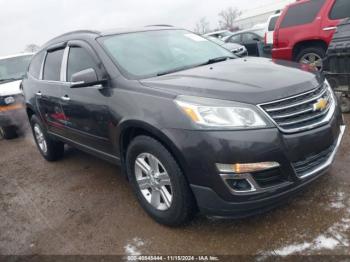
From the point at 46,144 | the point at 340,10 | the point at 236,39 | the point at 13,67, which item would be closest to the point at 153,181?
the point at 46,144

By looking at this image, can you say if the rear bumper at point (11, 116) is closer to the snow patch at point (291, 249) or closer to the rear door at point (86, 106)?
the rear door at point (86, 106)

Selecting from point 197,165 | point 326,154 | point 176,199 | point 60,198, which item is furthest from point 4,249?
point 326,154

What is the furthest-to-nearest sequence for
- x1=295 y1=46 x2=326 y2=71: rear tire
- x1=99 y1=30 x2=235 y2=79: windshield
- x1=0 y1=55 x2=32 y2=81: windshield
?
x1=0 y1=55 x2=32 y2=81: windshield < x1=295 y1=46 x2=326 y2=71: rear tire < x1=99 y1=30 x2=235 y2=79: windshield

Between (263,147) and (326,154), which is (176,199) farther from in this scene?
(326,154)

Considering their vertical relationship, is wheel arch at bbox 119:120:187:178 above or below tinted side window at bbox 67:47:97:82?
below

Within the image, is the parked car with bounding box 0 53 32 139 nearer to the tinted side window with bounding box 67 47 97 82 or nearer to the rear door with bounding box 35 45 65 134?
the rear door with bounding box 35 45 65 134

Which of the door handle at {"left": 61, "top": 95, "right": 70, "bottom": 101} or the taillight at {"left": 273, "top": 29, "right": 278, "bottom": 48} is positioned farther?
the taillight at {"left": 273, "top": 29, "right": 278, "bottom": 48}

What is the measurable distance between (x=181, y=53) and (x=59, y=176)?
2.45 meters

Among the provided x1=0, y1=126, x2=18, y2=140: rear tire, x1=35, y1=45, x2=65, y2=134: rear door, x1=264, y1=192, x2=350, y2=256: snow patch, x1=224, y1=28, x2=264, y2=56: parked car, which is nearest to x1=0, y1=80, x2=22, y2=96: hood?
x1=0, y1=126, x2=18, y2=140: rear tire

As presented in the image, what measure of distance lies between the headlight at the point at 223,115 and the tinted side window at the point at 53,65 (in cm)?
239

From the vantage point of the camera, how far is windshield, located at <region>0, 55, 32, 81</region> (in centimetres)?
812

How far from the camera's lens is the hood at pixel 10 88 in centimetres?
685

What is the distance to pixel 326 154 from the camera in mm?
2791

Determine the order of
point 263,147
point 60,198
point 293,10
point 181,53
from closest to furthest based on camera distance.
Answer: point 263,147 → point 181,53 → point 60,198 → point 293,10
